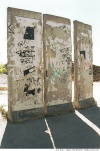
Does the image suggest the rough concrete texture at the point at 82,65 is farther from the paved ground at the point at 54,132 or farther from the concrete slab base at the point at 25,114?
the concrete slab base at the point at 25,114

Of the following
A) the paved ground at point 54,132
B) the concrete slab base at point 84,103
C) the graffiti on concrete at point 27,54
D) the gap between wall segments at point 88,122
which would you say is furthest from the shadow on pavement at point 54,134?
the graffiti on concrete at point 27,54

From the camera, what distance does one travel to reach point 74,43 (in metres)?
5.33

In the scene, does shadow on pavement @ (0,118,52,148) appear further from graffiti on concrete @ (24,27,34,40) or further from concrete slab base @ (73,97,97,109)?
graffiti on concrete @ (24,27,34,40)

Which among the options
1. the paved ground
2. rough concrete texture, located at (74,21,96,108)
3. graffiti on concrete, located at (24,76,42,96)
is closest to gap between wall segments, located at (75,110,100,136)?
the paved ground

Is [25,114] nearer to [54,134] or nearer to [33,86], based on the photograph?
[33,86]

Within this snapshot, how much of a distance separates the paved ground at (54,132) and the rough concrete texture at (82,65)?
111 cm

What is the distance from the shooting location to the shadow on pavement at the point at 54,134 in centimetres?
270

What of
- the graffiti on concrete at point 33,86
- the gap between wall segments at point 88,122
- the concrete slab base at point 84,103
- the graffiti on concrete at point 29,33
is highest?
the graffiti on concrete at point 29,33

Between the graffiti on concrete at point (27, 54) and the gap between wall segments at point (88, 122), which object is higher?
the graffiti on concrete at point (27, 54)

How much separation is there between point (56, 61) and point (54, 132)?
98.8 inches

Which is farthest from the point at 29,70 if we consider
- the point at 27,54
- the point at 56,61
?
the point at 56,61

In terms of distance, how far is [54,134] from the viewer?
315 centimetres

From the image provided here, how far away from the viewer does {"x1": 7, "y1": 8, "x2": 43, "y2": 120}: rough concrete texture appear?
12.8ft

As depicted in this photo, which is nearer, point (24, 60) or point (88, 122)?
point (88, 122)
